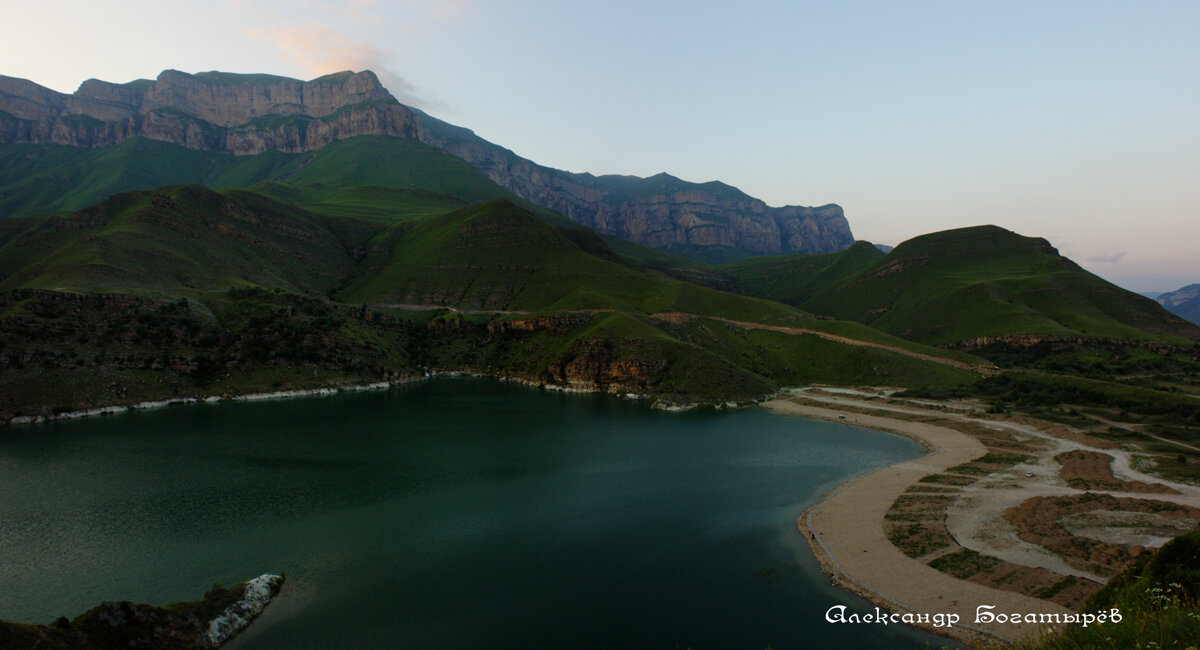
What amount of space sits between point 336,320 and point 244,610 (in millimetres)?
108599

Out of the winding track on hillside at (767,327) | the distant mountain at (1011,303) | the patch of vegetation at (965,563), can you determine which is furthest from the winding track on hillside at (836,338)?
the patch of vegetation at (965,563)

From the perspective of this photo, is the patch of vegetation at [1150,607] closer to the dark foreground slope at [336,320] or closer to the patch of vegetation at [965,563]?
the patch of vegetation at [965,563]

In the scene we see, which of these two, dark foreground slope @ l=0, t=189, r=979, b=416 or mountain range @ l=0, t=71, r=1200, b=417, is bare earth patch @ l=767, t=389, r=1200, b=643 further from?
dark foreground slope @ l=0, t=189, r=979, b=416

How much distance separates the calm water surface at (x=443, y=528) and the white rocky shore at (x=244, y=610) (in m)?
0.70

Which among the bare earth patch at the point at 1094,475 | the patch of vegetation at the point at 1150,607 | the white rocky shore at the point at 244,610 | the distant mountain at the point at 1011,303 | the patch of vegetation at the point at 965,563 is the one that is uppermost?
the distant mountain at the point at 1011,303

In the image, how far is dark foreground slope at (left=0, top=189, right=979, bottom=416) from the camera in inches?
3654

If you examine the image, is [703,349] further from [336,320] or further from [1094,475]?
[336,320]

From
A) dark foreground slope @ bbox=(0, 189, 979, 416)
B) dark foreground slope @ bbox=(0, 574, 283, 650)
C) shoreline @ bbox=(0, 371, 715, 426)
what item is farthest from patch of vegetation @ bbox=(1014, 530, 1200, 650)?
dark foreground slope @ bbox=(0, 189, 979, 416)

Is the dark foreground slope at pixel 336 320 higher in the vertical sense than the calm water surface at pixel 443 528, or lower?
higher

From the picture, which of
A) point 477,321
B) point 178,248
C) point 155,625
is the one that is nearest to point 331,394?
point 477,321

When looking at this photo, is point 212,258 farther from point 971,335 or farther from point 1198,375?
point 1198,375

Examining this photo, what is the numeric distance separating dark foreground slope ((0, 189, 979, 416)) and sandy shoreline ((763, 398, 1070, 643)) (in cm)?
4869

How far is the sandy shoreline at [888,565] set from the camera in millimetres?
29000

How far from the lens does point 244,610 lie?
29156 mm
